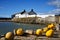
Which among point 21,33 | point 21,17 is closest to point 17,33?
point 21,33

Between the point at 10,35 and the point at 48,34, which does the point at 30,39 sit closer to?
the point at 10,35

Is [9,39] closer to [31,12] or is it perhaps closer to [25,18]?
[25,18]

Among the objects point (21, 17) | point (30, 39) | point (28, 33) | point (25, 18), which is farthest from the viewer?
point (21, 17)

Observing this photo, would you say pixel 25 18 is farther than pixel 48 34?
Yes

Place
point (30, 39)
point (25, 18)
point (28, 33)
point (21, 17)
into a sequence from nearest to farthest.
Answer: point (30, 39), point (28, 33), point (25, 18), point (21, 17)

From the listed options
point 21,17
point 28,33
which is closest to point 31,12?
point 21,17

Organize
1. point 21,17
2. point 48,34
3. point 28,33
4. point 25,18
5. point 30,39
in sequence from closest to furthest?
point 30,39
point 48,34
point 28,33
point 25,18
point 21,17

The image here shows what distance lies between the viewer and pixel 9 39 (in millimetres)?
7586

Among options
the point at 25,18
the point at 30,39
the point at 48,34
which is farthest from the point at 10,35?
the point at 25,18

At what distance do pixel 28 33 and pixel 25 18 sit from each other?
253ft

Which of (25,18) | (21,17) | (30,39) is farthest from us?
(21,17)

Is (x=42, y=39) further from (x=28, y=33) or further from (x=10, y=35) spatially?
(x=28, y=33)

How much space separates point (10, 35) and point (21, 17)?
277 feet

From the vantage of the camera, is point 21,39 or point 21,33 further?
point 21,33
